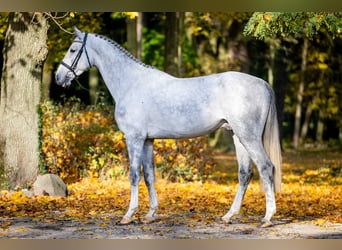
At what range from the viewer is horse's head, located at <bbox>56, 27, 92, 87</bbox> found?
8078 millimetres

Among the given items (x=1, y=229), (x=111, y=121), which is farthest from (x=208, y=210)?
(x=111, y=121)

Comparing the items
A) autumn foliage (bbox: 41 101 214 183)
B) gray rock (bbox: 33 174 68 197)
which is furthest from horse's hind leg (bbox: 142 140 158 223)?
autumn foliage (bbox: 41 101 214 183)

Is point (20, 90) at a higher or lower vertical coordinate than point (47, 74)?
lower

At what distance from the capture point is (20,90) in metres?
10.8

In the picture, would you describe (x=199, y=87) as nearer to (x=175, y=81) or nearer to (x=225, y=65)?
(x=175, y=81)

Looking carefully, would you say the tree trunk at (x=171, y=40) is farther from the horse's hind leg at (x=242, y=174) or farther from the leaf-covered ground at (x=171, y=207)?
the horse's hind leg at (x=242, y=174)

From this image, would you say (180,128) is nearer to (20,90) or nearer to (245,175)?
(245,175)

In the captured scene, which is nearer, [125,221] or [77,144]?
[125,221]

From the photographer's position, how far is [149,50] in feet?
86.7

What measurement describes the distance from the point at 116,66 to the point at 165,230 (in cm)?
256

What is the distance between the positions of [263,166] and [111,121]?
260 inches

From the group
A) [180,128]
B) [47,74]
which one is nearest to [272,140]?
[180,128]

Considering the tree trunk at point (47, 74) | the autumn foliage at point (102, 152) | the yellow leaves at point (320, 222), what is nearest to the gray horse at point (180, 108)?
the yellow leaves at point (320, 222)

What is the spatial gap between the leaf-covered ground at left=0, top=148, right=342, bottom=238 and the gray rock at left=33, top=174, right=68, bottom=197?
0.81 ft
